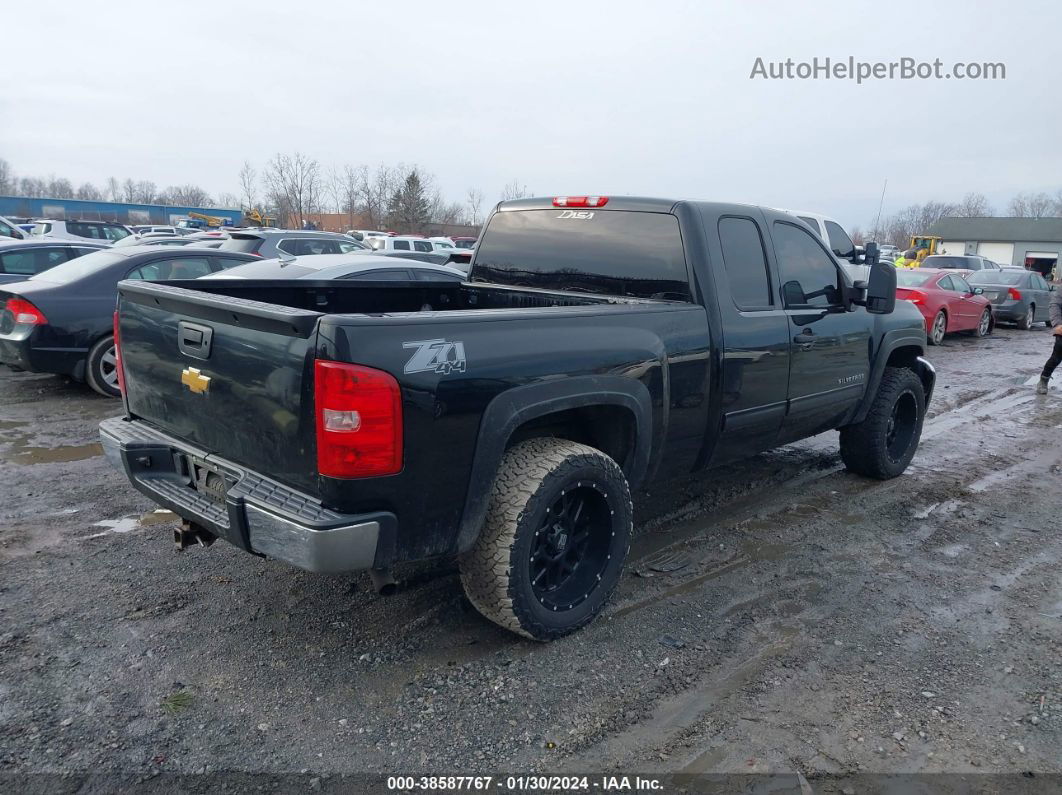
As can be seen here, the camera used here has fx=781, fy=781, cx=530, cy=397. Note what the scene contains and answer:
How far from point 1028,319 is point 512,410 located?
20.4 metres

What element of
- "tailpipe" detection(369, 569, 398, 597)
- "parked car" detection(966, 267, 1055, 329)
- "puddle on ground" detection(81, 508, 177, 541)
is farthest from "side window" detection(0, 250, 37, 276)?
"parked car" detection(966, 267, 1055, 329)

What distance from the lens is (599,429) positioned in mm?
3840

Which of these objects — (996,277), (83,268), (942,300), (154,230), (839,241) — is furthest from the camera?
(154,230)

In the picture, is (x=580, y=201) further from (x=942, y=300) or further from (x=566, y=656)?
(x=942, y=300)

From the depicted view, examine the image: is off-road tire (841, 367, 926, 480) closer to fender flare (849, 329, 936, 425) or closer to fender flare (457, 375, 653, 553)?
fender flare (849, 329, 936, 425)

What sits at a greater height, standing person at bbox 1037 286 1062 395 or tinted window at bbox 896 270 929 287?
tinted window at bbox 896 270 929 287

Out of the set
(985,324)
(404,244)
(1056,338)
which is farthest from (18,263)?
(985,324)

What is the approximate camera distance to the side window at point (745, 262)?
4363mm

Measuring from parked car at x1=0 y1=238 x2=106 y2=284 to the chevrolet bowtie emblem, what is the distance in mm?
8134

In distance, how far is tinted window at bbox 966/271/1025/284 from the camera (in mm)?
19672

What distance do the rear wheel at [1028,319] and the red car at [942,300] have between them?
9.87ft

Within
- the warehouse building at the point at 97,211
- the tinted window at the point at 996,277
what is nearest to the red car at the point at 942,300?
the tinted window at the point at 996,277

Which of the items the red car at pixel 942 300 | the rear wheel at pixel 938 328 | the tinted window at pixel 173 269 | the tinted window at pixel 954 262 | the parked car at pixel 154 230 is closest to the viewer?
the tinted window at pixel 173 269

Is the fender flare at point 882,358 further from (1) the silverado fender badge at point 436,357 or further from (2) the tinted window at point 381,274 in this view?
(2) the tinted window at point 381,274
